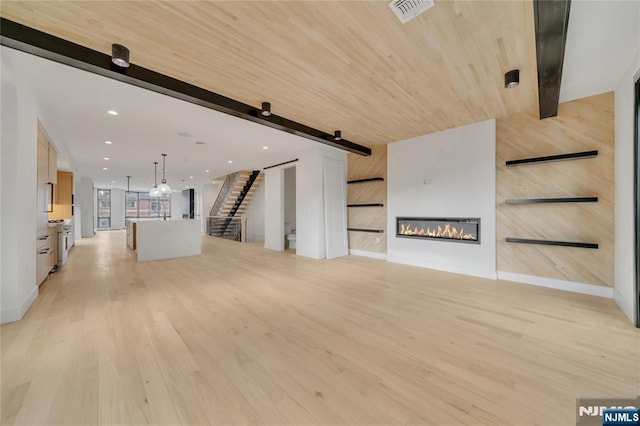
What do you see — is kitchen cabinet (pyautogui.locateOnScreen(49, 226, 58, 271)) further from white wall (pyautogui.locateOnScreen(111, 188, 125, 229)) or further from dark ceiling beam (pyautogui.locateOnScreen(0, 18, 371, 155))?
white wall (pyautogui.locateOnScreen(111, 188, 125, 229))

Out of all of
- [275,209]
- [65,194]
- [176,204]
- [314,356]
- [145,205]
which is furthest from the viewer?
[176,204]

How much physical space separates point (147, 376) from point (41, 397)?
1.89 ft

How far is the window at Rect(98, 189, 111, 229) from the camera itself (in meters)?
15.2

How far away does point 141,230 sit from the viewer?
584 centimetres

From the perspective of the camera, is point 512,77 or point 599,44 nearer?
point 599,44

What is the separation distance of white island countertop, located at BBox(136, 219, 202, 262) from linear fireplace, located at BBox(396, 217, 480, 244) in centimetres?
552

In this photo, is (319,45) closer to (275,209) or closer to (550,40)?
(550,40)

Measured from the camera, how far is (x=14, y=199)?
265 centimetres

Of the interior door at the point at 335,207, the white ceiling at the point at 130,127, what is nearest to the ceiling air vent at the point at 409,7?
the white ceiling at the point at 130,127

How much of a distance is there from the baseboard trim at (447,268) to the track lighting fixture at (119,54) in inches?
218

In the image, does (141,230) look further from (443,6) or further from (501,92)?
(501,92)

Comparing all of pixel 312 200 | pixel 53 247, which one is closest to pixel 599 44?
pixel 312 200

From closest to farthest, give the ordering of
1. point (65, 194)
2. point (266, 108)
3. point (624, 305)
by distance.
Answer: point (624, 305) → point (266, 108) → point (65, 194)

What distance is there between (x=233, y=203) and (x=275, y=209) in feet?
12.6
